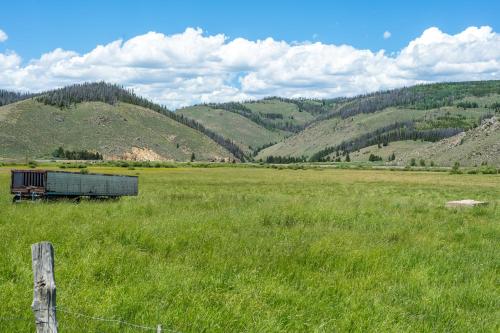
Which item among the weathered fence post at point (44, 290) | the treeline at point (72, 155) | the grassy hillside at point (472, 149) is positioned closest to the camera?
the weathered fence post at point (44, 290)

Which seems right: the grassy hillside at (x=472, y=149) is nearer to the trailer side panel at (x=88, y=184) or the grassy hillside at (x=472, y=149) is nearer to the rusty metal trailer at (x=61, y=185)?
the trailer side panel at (x=88, y=184)

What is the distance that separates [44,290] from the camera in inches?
211

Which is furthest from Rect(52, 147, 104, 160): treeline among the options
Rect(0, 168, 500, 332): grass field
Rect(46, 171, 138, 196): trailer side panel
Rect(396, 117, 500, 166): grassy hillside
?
Rect(0, 168, 500, 332): grass field

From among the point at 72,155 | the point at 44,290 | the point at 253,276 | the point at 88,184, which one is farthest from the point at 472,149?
the point at 44,290

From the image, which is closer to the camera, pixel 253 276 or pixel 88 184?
pixel 253 276

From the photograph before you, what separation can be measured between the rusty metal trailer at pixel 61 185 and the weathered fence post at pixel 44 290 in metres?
21.4

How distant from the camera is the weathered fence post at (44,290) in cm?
532

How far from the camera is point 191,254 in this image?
11000 mm

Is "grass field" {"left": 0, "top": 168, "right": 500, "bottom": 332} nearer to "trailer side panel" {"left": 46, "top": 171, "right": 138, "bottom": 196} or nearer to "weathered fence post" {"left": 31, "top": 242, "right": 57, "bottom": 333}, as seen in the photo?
"weathered fence post" {"left": 31, "top": 242, "right": 57, "bottom": 333}

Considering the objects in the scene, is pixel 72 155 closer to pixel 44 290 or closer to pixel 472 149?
pixel 472 149

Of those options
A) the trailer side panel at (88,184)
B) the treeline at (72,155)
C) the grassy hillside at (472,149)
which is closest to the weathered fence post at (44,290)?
the trailer side panel at (88,184)

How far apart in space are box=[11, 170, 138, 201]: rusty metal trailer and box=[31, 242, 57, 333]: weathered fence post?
21.4 metres

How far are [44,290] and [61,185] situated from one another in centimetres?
2281

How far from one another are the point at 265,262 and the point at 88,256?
368cm
